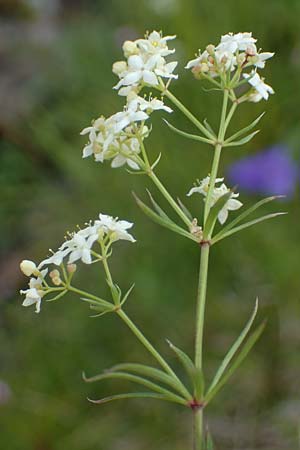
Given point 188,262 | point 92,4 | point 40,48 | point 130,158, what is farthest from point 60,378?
point 92,4

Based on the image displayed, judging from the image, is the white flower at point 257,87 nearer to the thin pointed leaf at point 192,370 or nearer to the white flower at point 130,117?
the white flower at point 130,117

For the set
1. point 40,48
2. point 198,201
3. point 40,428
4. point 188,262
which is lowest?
point 40,428

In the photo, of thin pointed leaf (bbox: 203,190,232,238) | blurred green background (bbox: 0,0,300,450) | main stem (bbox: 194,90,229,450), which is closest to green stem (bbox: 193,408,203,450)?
main stem (bbox: 194,90,229,450)

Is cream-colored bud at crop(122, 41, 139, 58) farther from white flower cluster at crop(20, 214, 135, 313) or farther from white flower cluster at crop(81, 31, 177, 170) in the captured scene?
white flower cluster at crop(20, 214, 135, 313)

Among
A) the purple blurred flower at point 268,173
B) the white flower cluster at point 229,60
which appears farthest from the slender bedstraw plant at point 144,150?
the purple blurred flower at point 268,173

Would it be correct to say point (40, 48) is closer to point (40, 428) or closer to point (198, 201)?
point (198, 201)

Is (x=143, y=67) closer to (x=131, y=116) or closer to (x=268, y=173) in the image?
(x=131, y=116)
